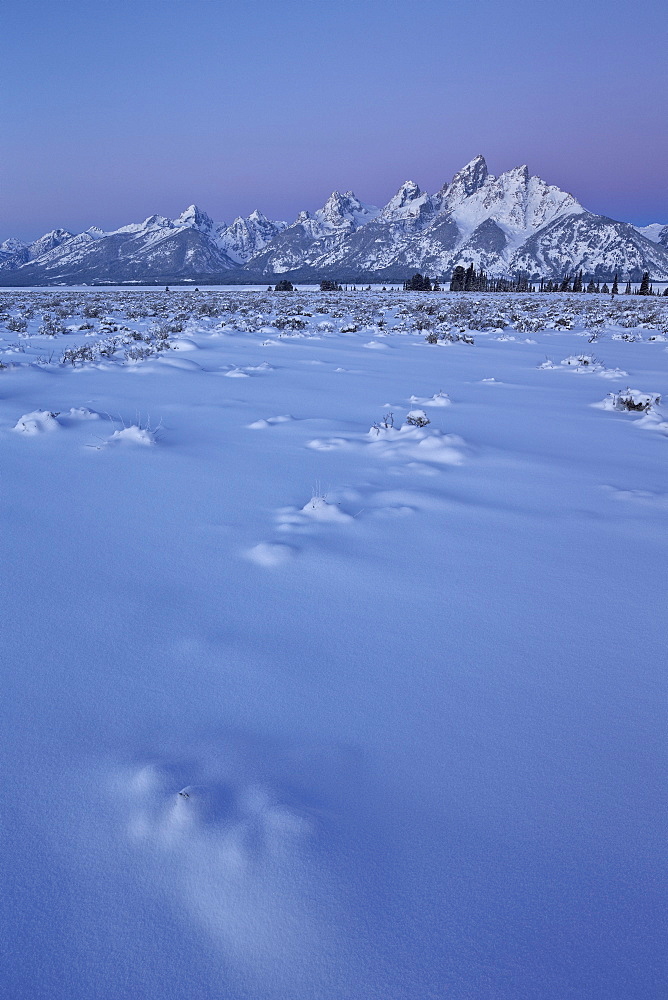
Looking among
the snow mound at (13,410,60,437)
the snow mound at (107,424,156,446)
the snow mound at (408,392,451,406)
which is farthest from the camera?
the snow mound at (408,392,451,406)

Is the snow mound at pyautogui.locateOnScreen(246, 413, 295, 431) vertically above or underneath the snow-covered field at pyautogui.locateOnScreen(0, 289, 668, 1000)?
above

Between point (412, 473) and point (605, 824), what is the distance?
304 centimetres

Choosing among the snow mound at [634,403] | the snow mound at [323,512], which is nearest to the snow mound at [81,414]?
the snow mound at [323,512]

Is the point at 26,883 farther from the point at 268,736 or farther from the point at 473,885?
the point at 473,885

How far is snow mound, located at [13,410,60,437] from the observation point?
193 inches

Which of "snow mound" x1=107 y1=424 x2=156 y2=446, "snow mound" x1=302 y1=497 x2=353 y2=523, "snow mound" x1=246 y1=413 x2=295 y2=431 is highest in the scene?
"snow mound" x1=246 y1=413 x2=295 y2=431

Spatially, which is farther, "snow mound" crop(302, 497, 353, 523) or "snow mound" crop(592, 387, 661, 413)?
"snow mound" crop(592, 387, 661, 413)

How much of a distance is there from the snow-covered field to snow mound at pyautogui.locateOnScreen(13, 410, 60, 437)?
85cm

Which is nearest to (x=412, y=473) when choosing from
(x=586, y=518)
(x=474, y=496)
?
(x=474, y=496)

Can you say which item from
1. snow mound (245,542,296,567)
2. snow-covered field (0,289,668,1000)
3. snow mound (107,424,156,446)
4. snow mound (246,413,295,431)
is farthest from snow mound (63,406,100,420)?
snow mound (245,542,296,567)

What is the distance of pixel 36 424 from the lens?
497cm

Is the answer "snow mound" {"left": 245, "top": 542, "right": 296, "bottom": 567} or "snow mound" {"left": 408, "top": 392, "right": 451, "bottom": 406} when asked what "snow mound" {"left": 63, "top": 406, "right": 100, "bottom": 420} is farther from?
"snow mound" {"left": 408, "top": 392, "right": 451, "bottom": 406}

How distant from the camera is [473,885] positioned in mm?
1229

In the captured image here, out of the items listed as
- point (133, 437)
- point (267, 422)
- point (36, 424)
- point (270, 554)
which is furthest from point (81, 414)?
point (270, 554)
